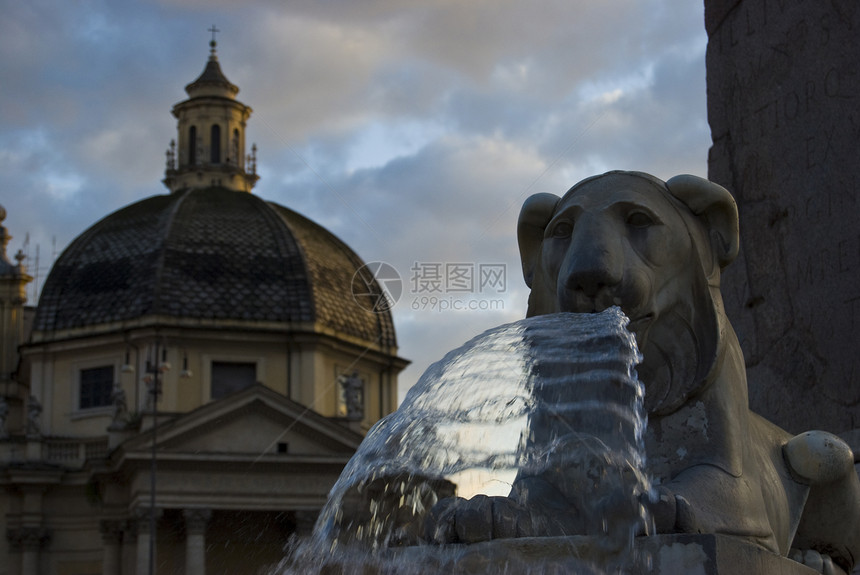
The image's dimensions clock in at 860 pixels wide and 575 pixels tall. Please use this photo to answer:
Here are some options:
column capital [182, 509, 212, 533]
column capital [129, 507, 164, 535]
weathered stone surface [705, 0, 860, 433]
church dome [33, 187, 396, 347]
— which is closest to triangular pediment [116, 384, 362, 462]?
column capital [182, 509, 212, 533]

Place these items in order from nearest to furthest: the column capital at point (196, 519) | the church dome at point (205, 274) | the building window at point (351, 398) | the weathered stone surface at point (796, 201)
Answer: the weathered stone surface at point (796, 201) → the column capital at point (196, 519) → the building window at point (351, 398) → the church dome at point (205, 274)

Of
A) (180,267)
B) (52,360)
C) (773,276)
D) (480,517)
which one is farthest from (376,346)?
(480,517)

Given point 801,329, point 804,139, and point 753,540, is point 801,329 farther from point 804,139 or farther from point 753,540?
point 753,540

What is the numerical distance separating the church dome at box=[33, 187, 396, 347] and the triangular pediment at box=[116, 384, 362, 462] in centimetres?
510

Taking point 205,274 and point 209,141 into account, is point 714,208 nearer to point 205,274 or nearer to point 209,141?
point 205,274

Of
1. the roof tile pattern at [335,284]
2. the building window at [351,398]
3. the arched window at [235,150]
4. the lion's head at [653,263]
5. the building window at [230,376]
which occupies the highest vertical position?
the arched window at [235,150]

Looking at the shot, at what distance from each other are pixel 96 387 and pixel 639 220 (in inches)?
1829

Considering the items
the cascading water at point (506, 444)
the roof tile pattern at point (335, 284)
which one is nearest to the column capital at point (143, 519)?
the roof tile pattern at point (335, 284)

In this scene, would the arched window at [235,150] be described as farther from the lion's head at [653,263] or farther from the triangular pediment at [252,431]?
the lion's head at [653,263]

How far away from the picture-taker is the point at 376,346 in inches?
1998

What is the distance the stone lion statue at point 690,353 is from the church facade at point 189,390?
36.6 meters

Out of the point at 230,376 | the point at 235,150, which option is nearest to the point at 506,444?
the point at 230,376

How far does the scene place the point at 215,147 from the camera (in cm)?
5803

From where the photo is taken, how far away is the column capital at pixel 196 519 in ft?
139
